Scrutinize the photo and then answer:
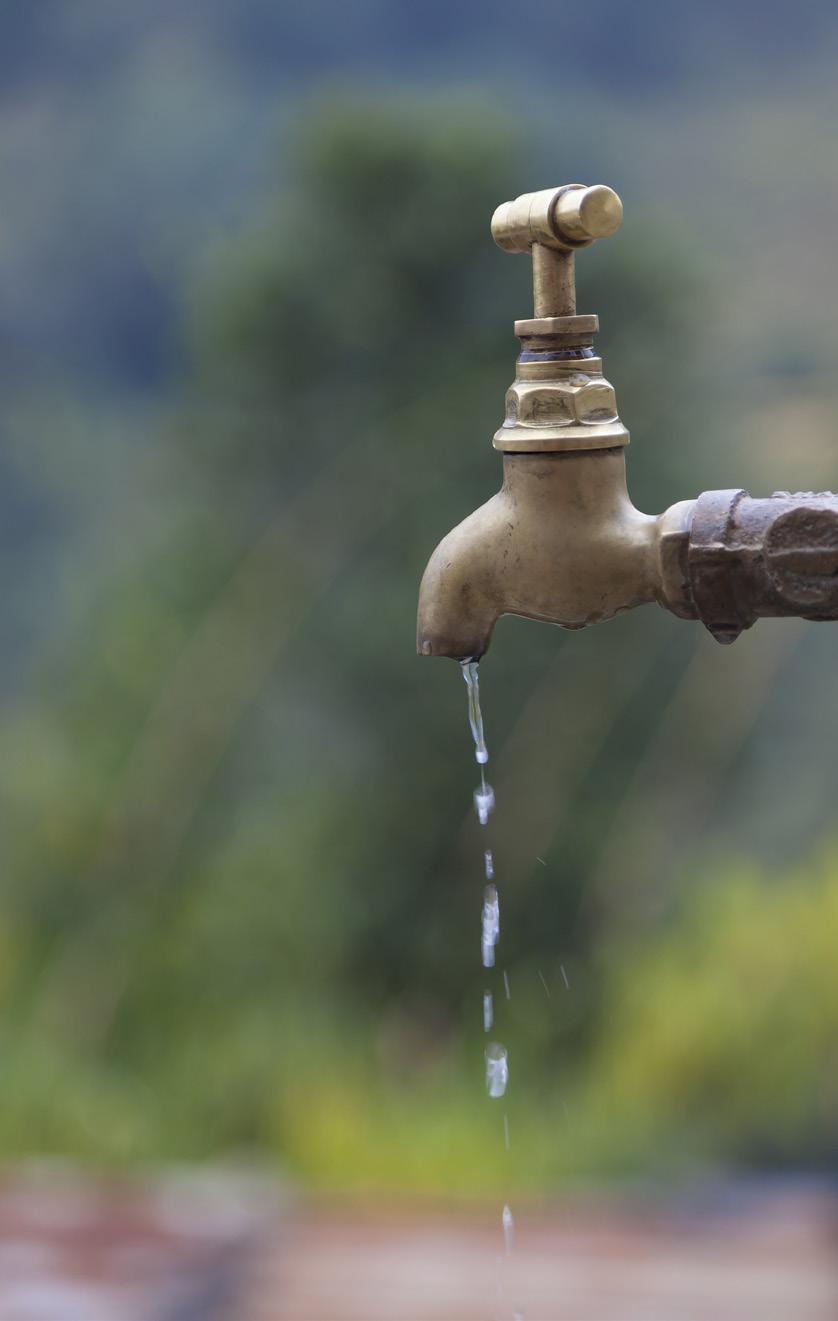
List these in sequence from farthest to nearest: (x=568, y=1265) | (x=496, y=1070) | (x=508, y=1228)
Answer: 1. (x=496, y=1070)
2. (x=508, y=1228)
3. (x=568, y=1265)

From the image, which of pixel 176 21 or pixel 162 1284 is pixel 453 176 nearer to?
pixel 176 21

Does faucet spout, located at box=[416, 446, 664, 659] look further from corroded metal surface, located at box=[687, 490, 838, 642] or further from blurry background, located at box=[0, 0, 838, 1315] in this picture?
blurry background, located at box=[0, 0, 838, 1315]

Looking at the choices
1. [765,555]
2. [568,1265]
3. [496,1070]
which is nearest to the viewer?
[765,555]

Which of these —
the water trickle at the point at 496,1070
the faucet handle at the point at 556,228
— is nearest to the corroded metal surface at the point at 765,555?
the faucet handle at the point at 556,228

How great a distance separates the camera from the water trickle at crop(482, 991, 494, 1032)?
8.19ft

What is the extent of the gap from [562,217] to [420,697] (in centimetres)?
169

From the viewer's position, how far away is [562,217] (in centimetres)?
80

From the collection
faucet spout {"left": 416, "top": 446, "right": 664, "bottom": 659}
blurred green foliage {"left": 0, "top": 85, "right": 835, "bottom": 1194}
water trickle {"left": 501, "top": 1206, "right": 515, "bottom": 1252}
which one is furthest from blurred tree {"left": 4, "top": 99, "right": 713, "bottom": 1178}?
faucet spout {"left": 416, "top": 446, "right": 664, "bottom": 659}

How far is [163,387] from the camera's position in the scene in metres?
2.84

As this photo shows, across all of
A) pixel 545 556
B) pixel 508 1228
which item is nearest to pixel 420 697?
pixel 508 1228

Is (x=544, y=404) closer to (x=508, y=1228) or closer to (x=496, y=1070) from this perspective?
(x=508, y=1228)

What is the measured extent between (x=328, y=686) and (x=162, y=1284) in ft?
3.17

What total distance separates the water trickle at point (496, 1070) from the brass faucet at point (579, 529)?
→ 5.31 ft

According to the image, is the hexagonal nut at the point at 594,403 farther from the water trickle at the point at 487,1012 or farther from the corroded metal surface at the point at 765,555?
the water trickle at the point at 487,1012
